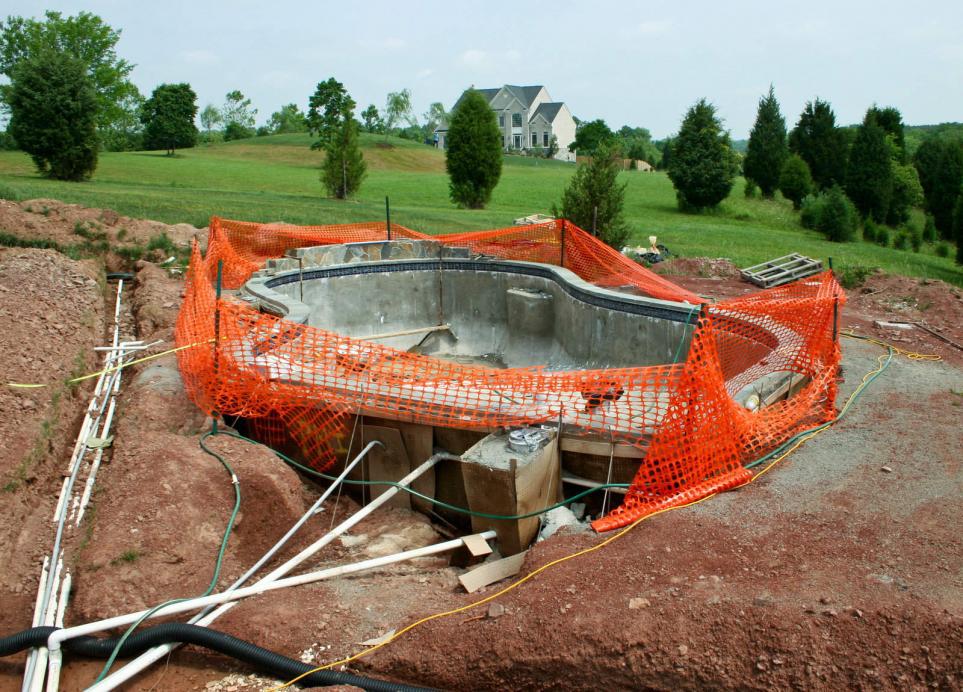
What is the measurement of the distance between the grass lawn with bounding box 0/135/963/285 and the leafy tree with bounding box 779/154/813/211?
963 millimetres

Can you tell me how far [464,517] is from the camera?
663 cm

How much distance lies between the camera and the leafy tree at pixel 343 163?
27.8 meters

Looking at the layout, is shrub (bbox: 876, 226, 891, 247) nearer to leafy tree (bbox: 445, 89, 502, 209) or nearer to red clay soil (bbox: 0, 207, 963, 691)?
leafy tree (bbox: 445, 89, 502, 209)

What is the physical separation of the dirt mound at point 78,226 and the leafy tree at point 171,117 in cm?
4632

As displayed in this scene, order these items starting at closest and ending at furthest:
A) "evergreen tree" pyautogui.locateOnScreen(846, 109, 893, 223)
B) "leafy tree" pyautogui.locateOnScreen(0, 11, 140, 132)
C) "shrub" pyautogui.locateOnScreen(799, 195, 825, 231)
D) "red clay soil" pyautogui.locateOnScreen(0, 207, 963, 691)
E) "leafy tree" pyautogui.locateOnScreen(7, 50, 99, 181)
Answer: "red clay soil" pyautogui.locateOnScreen(0, 207, 963, 691), "shrub" pyautogui.locateOnScreen(799, 195, 825, 231), "evergreen tree" pyautogui.locateOnScreen(846, 109, 893, 223), "leafy tree" pyautogui.locateOnScreen(7, 50, 99, 181), "leafy tree" pyautogui.locateOnScreen(0, 11, 140, 132)

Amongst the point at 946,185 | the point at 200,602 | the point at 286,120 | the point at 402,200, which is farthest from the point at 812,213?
the point at 286,120

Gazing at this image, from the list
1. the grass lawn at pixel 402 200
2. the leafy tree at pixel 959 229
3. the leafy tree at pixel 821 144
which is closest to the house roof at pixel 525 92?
the grass lawn at pixel 402 200

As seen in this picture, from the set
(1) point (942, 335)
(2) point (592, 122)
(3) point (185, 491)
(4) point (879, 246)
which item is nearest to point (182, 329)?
(3) point (185, 491)

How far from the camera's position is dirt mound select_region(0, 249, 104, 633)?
5.49 metres

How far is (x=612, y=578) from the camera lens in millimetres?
4453

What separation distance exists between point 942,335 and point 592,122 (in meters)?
67.8

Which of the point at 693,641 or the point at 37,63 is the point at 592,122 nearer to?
the point at 37,63

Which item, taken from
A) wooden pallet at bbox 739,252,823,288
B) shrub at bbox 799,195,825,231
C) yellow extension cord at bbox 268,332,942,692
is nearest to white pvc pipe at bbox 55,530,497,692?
yellow extension cord at bbox 268,332,942,692

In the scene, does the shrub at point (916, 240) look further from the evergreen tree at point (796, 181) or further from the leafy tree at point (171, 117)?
the leafy tree at point (171, 117)
